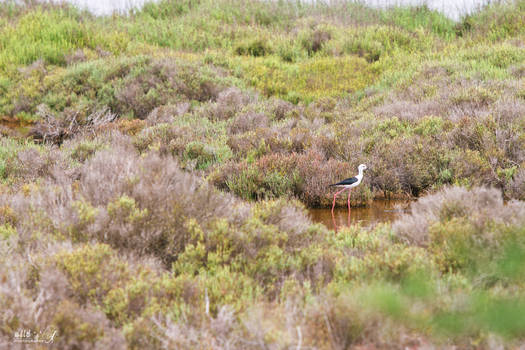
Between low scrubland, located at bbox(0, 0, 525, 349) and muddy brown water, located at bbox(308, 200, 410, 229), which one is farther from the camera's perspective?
muddy brown water, located at bbox(308, 200, 410, 229)

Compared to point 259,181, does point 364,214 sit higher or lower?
lower

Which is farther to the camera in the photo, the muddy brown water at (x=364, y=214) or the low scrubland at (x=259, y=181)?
the muddy brown water at (x=364, y=214)

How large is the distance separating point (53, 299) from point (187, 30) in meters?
14.9

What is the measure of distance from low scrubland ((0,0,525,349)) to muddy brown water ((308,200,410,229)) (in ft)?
0.76

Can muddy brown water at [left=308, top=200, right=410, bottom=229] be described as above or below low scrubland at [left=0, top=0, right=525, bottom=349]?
below

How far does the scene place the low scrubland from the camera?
114 inches

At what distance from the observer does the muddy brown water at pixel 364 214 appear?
576cm

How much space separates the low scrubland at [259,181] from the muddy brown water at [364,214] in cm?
23

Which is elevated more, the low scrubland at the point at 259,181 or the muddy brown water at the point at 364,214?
the low scrubland at the point at 259,181

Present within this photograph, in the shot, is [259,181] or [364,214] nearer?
[364,214]

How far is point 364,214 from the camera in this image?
20.1 ft

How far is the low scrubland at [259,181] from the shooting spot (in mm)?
2902

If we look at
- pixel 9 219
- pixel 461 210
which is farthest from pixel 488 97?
pixel 9 219

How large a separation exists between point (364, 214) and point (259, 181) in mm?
1557
